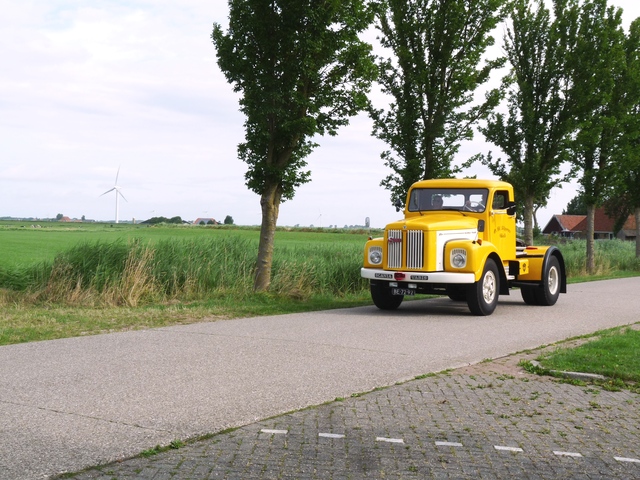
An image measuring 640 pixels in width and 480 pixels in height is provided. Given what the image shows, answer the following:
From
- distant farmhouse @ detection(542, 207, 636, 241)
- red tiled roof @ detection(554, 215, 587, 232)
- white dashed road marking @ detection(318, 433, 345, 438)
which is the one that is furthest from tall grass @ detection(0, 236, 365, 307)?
red tiled roof @ detection(554, 215, 587, 232)

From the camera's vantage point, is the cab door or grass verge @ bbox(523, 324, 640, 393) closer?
grass verge @ bbox(523, 324, 640, 393)

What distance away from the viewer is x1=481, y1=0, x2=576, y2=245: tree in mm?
25422

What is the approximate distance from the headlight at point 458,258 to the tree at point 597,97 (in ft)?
44.5

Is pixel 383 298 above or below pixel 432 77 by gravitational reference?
below

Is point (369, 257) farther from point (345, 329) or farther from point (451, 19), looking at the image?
point (451, 19)

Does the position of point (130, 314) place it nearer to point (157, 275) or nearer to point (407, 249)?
point (157, 275)

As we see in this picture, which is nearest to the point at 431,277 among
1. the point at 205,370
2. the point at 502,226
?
the point at 502,226

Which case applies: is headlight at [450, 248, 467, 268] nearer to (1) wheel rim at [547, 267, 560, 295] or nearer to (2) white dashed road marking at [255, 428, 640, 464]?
(1) wheel rim at [547, 267, 560, 295]

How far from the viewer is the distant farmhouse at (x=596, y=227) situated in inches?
3333

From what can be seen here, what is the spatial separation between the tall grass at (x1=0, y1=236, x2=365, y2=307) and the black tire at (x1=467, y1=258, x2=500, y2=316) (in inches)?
159

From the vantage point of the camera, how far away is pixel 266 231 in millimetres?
16203

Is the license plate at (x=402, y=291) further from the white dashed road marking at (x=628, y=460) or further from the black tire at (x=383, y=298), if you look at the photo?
the white dashed road marking at (x=628, y=460)

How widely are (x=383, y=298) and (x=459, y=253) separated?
1804 millimetres

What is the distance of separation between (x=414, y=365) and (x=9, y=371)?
14.1 feet
